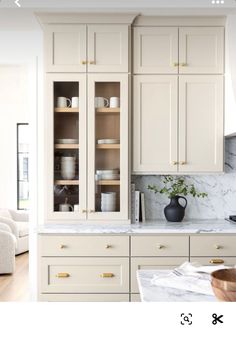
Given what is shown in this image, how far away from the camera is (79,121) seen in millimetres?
2947

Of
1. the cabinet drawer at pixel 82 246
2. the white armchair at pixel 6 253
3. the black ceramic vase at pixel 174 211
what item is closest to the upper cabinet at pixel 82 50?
the black ceramic vase at pixel 174 211

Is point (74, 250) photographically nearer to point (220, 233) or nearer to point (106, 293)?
point (106, 293)

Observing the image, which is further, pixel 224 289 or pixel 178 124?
pixel 178 124

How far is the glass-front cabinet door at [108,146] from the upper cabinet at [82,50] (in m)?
0.09

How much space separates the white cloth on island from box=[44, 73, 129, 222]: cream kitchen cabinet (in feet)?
4.69

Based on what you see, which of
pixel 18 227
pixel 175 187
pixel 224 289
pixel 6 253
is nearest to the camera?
pixel 224 289

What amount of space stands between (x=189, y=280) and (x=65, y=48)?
6.79 feet

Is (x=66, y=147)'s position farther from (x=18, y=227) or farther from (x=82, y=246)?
(x=18, y=227)

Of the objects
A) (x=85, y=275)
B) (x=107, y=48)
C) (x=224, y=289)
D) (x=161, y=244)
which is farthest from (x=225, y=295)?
(x=107, y=48)

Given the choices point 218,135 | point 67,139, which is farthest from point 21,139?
point 218,135

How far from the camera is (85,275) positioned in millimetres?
2773

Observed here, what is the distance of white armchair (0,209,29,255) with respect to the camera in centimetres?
564

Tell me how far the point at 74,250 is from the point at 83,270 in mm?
153
